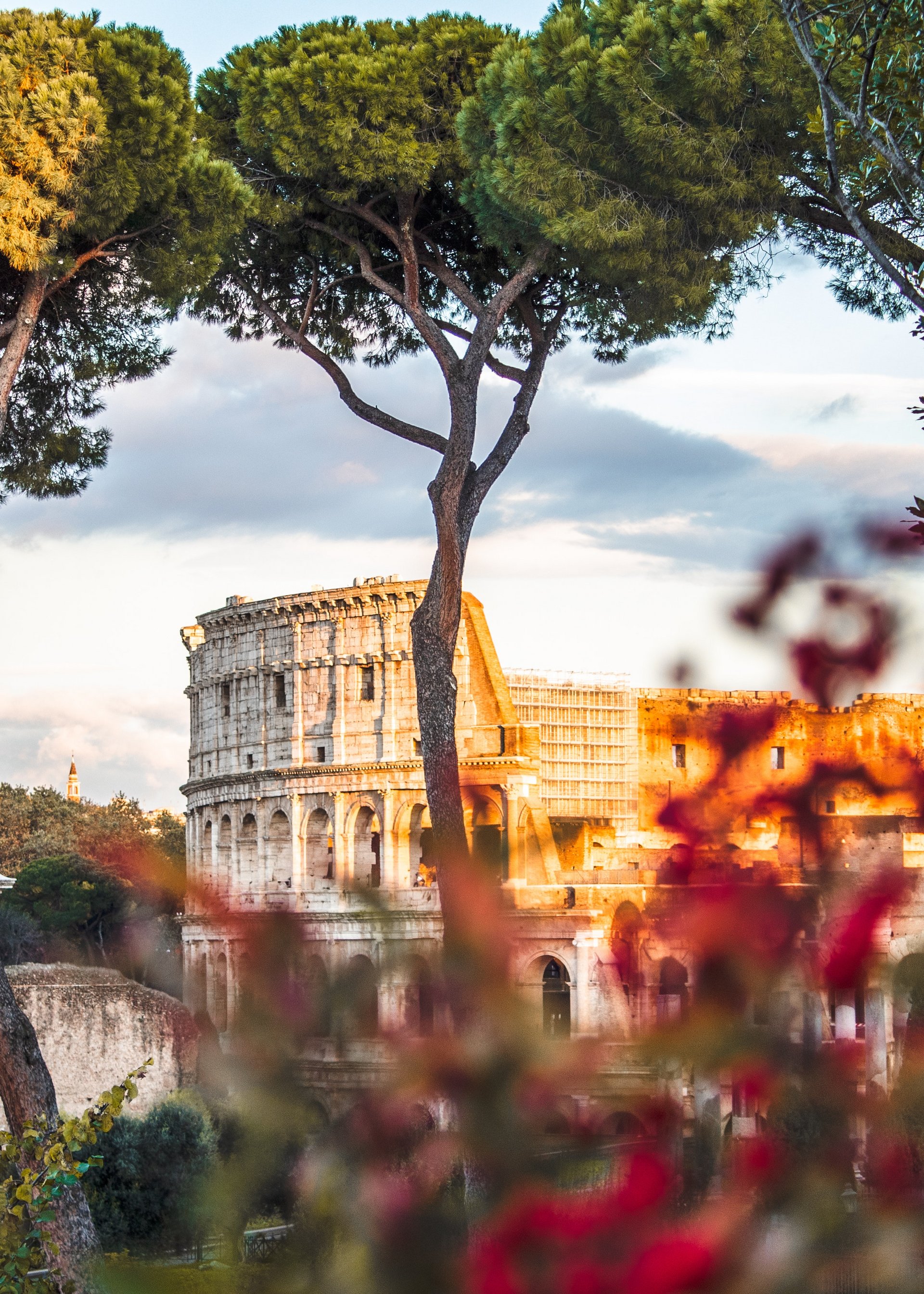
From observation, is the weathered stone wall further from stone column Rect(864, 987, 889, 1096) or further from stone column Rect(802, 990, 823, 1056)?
stone column Rect(802, 990, 823, 1056)

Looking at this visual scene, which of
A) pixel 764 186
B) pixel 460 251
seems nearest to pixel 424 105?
pixel 460 251

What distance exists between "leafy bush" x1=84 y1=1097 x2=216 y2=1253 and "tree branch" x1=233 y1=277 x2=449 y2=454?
6.64 m

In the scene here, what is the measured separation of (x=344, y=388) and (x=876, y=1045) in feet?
35.1

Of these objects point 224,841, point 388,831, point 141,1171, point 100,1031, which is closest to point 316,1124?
point 141,1171

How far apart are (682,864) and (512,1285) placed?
0.63 meters

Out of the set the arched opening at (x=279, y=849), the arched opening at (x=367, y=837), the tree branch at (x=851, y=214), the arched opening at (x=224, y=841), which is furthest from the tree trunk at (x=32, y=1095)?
the arched opening at (x=224, y=841)

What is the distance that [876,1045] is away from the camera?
1523mm

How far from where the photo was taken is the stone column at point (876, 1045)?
1468mm

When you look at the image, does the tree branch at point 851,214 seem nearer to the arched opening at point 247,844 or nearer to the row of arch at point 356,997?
the row of arch at point 356,997

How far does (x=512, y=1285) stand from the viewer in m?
1.09

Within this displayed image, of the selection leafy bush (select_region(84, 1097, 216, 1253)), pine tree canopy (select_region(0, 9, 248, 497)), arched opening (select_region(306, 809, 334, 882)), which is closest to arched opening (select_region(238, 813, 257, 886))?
arched opening (select_region(306, 809, 334, 882))

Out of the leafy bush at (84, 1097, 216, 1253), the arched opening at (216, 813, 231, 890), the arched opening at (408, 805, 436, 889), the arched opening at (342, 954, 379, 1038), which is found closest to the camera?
the arched opening at (342, 954, 379, 1038)

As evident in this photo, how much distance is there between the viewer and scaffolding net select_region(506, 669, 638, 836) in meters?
36.0

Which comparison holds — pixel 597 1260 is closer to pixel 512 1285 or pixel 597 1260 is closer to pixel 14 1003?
pixel 512 1285
